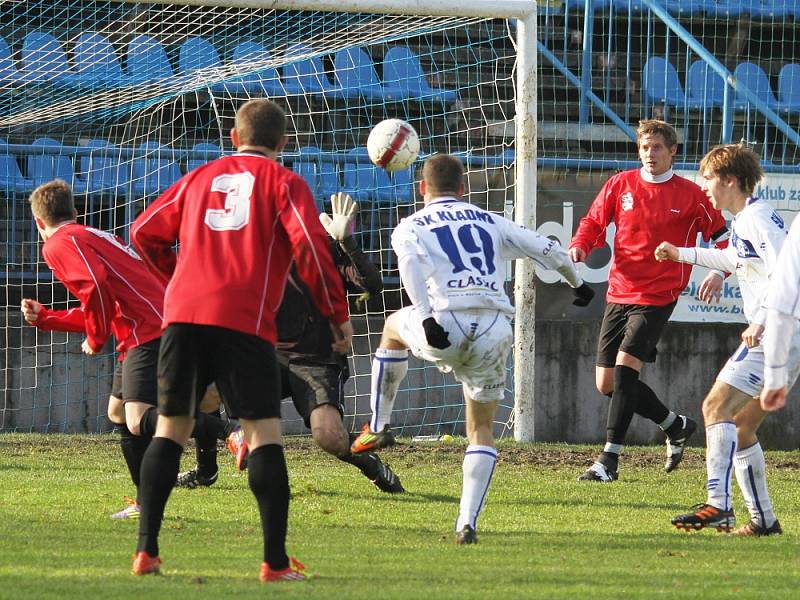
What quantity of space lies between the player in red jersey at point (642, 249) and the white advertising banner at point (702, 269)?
121 inches

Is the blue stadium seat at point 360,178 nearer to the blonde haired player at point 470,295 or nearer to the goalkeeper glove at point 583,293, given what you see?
the goalkeeper glove at point 583,293

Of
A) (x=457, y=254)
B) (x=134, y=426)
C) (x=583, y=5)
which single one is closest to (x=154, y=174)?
(x=583, y=5)

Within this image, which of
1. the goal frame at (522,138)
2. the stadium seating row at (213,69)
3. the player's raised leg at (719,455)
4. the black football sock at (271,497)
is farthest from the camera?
the stadium seating row at (213,69)

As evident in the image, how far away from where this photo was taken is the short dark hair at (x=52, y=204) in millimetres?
6840

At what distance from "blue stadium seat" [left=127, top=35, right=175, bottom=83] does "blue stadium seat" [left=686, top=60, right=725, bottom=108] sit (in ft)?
18.5

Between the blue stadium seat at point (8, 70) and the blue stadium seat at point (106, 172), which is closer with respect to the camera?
the blue stadium seat at point (8, 70)

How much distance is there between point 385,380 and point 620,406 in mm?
2854

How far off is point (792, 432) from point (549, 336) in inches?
102

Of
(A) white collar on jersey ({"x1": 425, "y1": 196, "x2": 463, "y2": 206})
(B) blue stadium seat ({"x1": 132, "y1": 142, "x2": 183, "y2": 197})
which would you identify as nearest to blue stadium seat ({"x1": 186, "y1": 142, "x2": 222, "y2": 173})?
(B) blue stadium seat ({"x1": 132, "y1": 142, "x2": 183, "y2": 197})

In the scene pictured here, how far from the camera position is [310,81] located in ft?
45.6

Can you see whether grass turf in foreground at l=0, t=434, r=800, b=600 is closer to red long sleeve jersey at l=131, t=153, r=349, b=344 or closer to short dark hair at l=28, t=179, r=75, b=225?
red long sleeve jersey at l=131, t=153, r=349, b=344

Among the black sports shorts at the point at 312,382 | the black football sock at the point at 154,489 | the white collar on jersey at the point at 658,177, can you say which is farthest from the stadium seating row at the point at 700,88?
the black football sock at the point at 154,489

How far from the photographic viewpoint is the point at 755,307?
6512mm

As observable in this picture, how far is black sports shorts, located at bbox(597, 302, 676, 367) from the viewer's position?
9.22 metres
